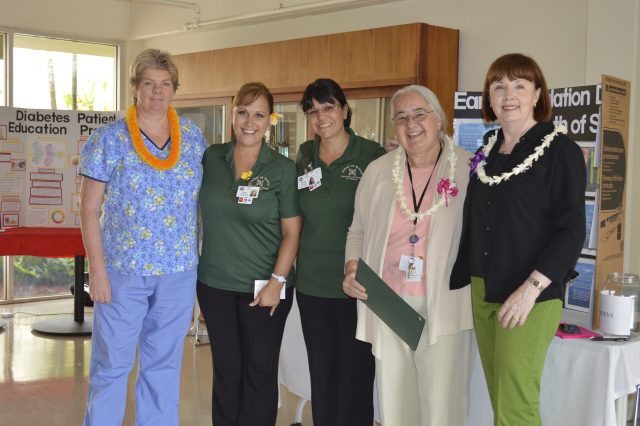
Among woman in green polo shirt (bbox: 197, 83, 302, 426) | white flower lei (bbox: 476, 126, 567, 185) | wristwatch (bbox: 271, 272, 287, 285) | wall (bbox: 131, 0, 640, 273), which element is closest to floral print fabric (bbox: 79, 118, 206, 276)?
woman in green polo shirt (bbox: 197, 83, 302, 426)

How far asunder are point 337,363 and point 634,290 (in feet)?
3.81

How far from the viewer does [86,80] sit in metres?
7.82

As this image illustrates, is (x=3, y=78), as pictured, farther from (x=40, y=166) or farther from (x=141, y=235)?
(x=141, y=235)

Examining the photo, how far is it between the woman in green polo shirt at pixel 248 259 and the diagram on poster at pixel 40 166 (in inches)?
139

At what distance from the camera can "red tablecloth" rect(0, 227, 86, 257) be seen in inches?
217

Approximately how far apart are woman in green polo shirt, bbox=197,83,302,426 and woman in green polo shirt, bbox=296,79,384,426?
85mm

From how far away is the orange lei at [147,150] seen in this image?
2.82 meters

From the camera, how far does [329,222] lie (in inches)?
112

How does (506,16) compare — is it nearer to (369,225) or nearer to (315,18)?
(315,18)

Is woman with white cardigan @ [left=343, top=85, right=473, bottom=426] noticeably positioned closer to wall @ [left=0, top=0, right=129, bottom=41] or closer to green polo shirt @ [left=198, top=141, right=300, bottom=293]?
green polo shirt @ [left=198, top=141, right=300, bottom=293]

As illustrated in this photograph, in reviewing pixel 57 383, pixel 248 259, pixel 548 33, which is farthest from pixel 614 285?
pixel 57 383

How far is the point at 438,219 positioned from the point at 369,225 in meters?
0.29

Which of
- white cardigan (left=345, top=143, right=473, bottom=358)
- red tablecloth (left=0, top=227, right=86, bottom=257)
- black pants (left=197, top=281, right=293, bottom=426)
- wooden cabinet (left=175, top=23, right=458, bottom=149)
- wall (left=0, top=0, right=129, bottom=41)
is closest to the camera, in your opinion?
white cardigan (left=345, top=143, right=473, bottom=358)

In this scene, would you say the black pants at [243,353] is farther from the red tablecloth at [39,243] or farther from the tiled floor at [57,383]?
the red tablecloth at [39,243]
